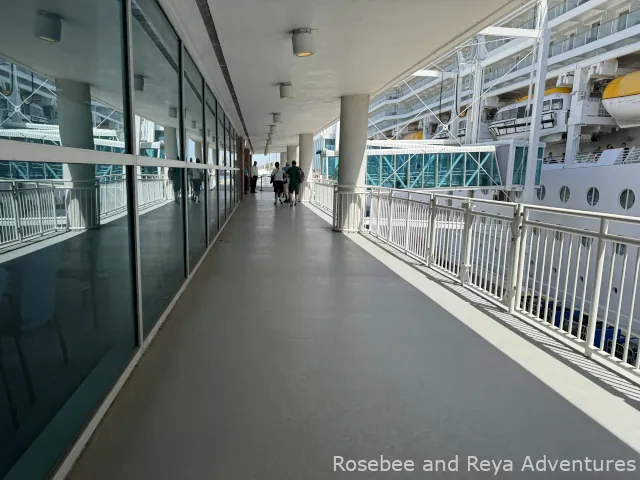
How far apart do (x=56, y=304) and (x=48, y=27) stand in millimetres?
1039

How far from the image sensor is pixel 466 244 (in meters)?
4.75

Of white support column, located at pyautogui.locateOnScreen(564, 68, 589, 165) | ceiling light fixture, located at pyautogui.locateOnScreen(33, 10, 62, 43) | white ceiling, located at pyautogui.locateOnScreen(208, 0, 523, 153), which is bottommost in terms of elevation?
ceiling light fixture, located at pyautogui.locateOnScreen(33, 10, 62, 43)

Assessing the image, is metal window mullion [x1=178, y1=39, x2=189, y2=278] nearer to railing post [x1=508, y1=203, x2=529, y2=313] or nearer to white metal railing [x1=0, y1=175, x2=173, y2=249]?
white metal railing [x1=0, y1=175, x2=173, y2=249]

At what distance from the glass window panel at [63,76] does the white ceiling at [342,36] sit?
2.18 metres

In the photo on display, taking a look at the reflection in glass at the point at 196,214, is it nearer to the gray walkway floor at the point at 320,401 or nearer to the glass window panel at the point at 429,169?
the gray walkway floor at the point at 320,401

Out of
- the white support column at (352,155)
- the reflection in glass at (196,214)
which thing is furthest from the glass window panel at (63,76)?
the white support column at (352,155)

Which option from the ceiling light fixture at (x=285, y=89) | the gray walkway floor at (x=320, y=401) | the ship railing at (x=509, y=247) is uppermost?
the ceiling light fixture at (x=285, y=89)

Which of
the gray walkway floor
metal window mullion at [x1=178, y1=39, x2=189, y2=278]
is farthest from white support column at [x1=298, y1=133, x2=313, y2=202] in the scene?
the gray walkway floor

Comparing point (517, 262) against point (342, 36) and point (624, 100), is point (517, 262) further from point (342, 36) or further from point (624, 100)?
point (624, 100)

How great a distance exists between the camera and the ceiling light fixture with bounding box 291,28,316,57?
15.3 ft

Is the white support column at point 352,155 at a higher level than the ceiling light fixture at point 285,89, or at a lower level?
lower

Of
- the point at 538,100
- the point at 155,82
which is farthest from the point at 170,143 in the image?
the point at 538,100

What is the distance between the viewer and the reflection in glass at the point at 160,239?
115 inches

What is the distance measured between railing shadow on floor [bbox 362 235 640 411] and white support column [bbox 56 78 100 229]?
2.93 m
